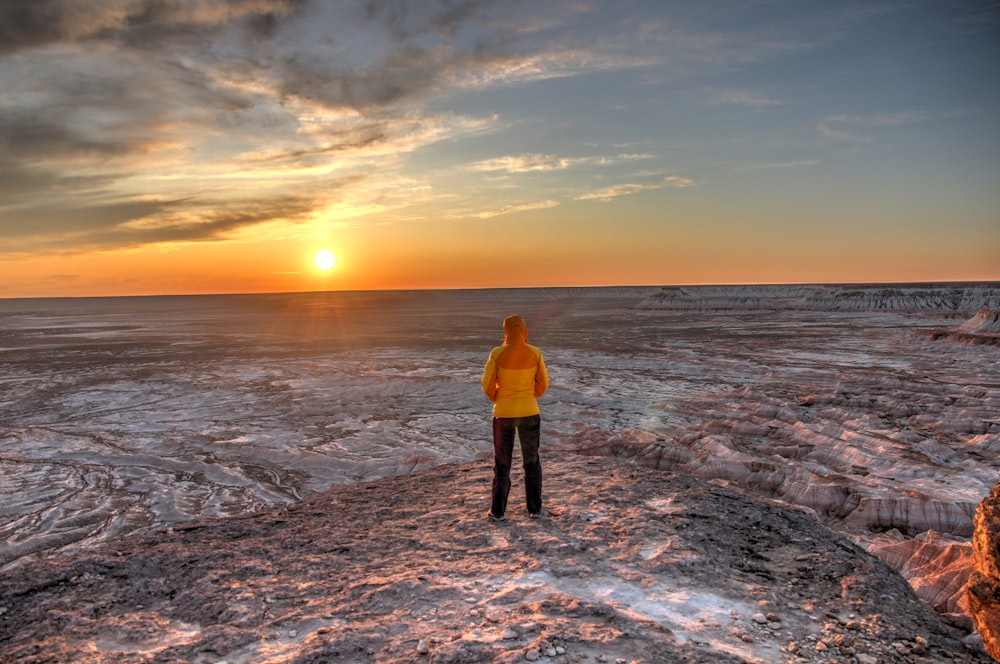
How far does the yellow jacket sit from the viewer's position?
5.71 meters

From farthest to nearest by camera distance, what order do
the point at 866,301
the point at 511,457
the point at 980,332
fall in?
the point at 866,301, the point at 980,332, the point at 511,457

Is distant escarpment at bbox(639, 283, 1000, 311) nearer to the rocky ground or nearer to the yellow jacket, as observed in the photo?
the rocky ground

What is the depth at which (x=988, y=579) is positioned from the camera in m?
3.67

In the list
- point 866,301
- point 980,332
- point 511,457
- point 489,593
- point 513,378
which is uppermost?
point 513,378

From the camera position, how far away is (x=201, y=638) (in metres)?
3.88

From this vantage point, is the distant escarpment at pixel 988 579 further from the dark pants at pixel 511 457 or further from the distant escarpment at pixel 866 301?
the distant escarpment at pixel 866 301

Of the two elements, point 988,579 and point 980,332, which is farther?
point 980,332

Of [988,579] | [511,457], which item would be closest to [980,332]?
[988,579]

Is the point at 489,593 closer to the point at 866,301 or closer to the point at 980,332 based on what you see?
the point at 980,332

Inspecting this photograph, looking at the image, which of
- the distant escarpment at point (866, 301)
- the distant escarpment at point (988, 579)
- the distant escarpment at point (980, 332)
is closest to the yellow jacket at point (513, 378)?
the distant escarpment at point (988, 579)

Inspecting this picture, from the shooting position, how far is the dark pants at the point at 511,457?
583 cm

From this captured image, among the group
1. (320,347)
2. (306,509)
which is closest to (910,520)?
(306,509)

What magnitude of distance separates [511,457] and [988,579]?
373 centimetres

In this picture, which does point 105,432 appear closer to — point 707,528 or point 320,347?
point 707,528
